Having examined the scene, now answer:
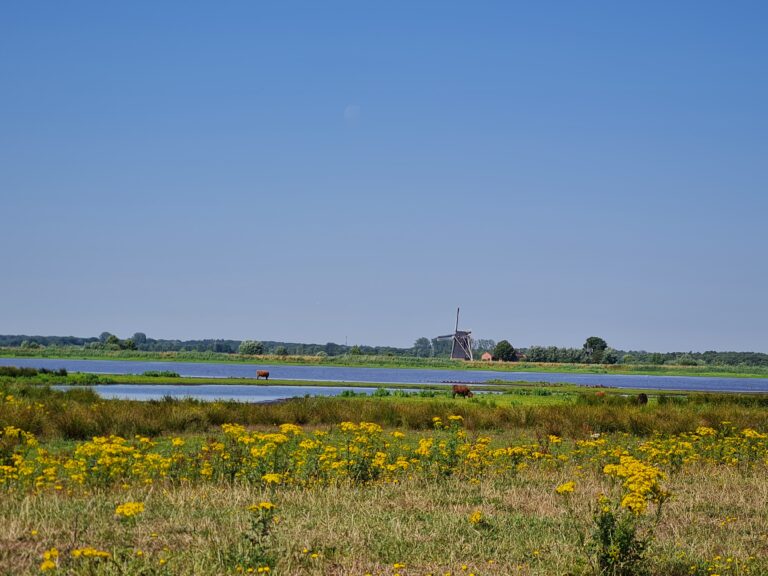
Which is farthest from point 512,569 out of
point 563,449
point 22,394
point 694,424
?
point 22,394

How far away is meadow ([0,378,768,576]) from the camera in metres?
7.52

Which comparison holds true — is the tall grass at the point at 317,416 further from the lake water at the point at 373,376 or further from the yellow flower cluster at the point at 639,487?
the lake water at the point at 373,376

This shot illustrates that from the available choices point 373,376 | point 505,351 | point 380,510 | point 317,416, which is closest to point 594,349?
point 505,351

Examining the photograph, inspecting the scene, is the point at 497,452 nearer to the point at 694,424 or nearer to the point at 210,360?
the point at 694,424

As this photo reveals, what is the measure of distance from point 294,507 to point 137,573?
3.78 meters

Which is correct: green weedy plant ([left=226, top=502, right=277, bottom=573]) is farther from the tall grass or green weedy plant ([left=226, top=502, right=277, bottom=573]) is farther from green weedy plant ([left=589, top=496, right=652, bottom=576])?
the tall grass

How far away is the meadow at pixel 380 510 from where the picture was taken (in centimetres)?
752

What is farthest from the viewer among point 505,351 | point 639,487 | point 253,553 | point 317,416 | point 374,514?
point 505,351

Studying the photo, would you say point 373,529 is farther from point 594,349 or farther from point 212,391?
point 594,349

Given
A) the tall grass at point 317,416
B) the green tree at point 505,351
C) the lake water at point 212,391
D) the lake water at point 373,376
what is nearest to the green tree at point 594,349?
the green tree at point 505,351

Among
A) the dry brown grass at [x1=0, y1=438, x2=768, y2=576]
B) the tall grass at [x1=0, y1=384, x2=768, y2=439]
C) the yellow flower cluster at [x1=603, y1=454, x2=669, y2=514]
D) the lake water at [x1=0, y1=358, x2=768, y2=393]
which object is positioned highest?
the yellow flower cluster at [x1=603, y1=454, x2=669, y2=514]

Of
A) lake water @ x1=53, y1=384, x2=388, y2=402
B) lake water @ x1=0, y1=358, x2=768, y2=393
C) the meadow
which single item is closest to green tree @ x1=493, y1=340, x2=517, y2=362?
lake water @ x1=0, y1=358, x2=768, y2=393

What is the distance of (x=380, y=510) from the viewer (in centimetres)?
995

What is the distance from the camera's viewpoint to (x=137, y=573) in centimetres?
623
